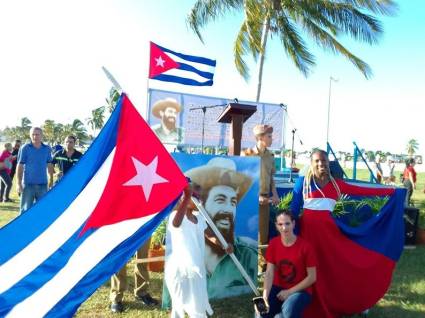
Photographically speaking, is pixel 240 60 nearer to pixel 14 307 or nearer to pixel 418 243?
pixel 418 243

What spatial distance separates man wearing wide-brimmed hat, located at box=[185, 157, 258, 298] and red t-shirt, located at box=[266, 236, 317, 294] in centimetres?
87

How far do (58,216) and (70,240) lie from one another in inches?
7.2

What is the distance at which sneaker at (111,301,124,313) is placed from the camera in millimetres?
4410

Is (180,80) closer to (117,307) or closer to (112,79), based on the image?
(117,307)

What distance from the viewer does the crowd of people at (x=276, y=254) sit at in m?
3.57

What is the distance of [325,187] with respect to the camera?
4309 millimetres

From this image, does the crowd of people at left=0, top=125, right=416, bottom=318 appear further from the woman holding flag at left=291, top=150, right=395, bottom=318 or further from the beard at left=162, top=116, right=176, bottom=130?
the beard at left=162, top=116, right=176, bottom=130

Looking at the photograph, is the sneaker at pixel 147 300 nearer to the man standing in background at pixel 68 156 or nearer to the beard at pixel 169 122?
the man standing in background at pixel 68 156

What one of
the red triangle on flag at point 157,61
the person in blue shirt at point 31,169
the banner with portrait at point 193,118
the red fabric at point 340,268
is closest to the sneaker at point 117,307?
the red fabric at point 340,268

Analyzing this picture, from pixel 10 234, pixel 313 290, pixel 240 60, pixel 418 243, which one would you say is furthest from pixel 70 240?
pixel 240 60

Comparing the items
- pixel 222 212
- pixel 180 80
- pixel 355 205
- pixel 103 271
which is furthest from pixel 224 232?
pixel 180 80

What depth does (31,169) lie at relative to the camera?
6.64 m

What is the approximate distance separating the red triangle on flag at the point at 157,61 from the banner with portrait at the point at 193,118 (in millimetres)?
1226

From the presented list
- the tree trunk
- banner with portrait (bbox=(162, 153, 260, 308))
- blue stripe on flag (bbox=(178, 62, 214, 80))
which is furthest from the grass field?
the tree trunk
